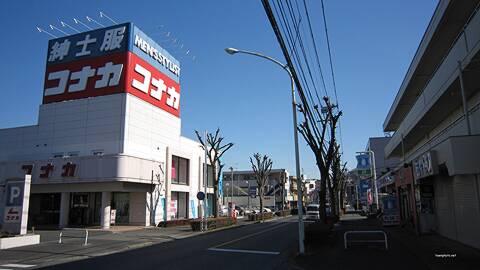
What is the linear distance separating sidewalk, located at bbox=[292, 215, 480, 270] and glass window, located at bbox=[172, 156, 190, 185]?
80.4ft

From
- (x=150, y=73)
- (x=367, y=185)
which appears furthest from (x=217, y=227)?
(x=367, y=185)

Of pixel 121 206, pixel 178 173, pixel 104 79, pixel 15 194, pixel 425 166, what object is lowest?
pixel 121 206

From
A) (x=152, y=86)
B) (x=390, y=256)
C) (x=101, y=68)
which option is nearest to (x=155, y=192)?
(x=152, y=86)

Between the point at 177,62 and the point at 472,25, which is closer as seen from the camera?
the point at 472,25

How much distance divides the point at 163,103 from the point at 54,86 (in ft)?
33.7

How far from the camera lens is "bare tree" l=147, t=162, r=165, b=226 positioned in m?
35.8

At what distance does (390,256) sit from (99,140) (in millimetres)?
27255

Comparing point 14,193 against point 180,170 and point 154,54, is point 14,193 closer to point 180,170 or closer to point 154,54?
point 180,170

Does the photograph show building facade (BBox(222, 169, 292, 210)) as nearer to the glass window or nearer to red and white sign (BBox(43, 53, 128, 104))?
the glass window

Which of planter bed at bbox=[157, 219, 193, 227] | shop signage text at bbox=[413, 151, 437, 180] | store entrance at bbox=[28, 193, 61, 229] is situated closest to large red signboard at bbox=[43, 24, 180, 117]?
store entrance at bbox=[28, 193, 61, 229]

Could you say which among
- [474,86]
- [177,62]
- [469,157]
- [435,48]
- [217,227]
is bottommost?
[217,227]

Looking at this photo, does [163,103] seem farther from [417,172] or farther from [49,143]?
[417,172]

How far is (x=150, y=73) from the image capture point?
128ft

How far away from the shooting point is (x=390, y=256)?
1436cm
